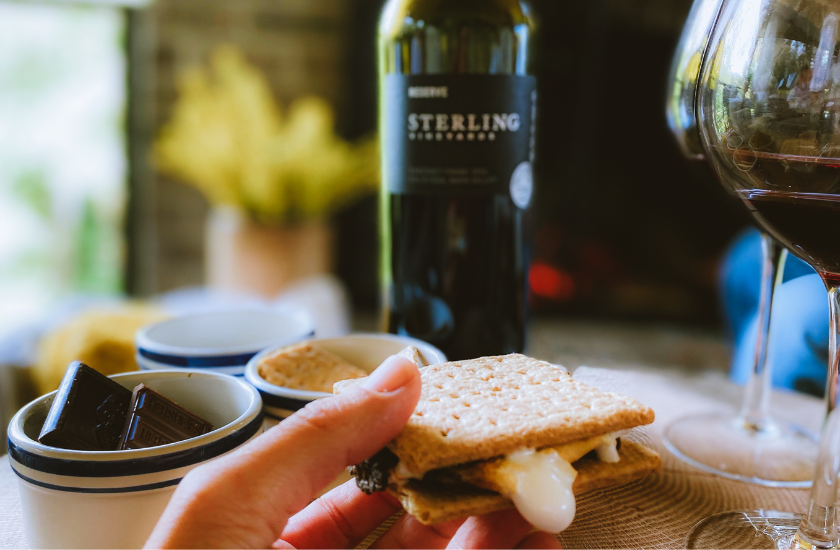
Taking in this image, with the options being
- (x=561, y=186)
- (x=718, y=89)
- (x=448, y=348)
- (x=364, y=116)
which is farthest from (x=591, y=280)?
(x=718, y=89)

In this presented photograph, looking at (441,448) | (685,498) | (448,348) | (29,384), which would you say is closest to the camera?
(441,448)

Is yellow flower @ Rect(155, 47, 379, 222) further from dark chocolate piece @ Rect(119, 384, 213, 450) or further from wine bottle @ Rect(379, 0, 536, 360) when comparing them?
dark chocolate piece @ Rect(119, 384, 213, 450)

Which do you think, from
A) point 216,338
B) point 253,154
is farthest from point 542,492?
point 253,154

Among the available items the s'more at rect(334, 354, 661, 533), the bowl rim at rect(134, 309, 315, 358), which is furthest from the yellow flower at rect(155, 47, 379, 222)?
the s'more at rect(334, 354, 661, 533)

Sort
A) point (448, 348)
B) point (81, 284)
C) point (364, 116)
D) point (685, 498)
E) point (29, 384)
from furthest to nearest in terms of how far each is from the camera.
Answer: point (364, 116), point (81, 284), point (29, 384), point (448, 348), point (685, 498)

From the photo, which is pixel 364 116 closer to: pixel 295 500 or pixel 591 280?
pixel 591 280

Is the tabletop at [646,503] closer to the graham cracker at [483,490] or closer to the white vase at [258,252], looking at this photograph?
the graham cracker at [483,490]
